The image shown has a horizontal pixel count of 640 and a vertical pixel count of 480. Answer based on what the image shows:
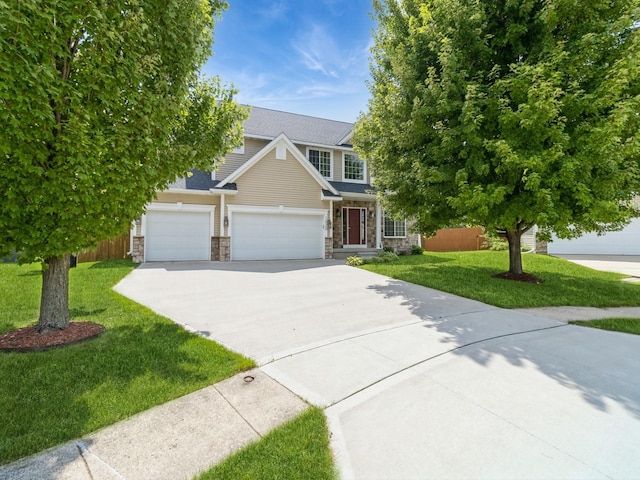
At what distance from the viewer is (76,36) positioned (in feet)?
13.1

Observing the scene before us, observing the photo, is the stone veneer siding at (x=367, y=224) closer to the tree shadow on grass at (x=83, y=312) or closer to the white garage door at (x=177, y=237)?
the white garage door at (x=177, y=237)

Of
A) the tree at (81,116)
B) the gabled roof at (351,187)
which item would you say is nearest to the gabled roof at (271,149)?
the gabled roof at (351,187)

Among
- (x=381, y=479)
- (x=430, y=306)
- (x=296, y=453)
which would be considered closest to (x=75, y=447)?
(x=296, y=453)

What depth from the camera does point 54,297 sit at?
479cm

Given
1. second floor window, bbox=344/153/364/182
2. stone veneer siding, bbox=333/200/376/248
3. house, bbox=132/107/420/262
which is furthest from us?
second floor window, bbox=344/153/364/182

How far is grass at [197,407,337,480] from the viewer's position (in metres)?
2.19

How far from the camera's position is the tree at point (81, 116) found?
3.47 m

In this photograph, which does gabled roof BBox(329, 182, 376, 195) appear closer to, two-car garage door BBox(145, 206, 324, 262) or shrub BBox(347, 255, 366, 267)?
two-car garage door BBox(145, 206, 324, 262)

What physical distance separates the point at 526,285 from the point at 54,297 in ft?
32.9

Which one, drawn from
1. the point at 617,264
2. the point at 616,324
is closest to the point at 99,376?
the point at 616,324

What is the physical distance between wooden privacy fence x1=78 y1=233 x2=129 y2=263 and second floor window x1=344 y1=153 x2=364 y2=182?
1102cm

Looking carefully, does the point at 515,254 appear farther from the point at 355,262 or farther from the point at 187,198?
the point at 187,198

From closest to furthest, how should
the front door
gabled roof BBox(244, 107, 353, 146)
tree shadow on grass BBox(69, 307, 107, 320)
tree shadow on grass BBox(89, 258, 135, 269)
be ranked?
1. tree shadow on grass BBox(69, 307, 107, 320)
2. tree shadow on grass BBox(89, 258, 135, 269)
3. gabled roof BBox(244, 107, 353, 146)
4. the front door

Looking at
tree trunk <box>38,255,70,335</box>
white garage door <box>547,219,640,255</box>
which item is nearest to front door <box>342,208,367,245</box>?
white garage door <box>547,219,640,255</box>
